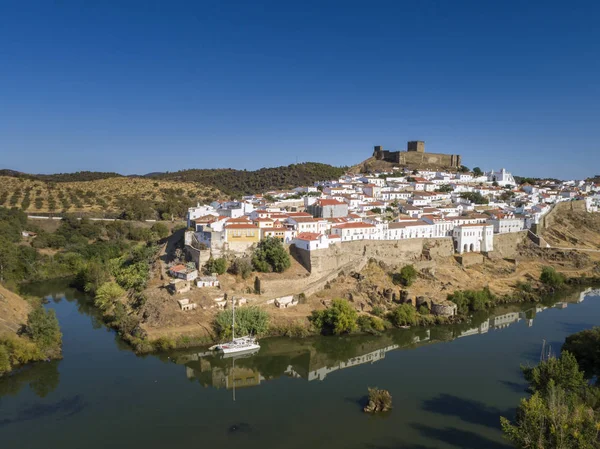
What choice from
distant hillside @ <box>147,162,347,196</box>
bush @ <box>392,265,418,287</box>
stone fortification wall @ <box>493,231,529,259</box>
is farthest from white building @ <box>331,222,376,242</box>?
distant hillside @ <box>147,162,347,196</box>

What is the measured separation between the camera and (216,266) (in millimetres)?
26500

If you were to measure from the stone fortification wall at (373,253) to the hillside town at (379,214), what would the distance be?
2.13 ft

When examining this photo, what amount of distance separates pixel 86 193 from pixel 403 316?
51.8 meters

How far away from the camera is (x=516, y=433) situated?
12.1 meters

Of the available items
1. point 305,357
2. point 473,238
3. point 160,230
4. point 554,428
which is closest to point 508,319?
point 473,238

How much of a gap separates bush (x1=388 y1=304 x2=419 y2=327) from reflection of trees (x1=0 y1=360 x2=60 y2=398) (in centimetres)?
1685

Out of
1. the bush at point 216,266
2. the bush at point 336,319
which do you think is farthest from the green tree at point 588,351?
the bush at point 216,266

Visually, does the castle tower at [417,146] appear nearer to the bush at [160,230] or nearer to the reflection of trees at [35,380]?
the bush at [160,230]

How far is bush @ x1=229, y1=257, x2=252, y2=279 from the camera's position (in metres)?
26.5

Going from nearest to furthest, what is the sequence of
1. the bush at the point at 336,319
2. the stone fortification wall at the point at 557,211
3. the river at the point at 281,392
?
the river at the point at 281,392, the bush at the point at 336,319, the stone fortification wall at the point at 557,211

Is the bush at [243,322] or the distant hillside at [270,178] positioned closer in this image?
the bush at [243,322]

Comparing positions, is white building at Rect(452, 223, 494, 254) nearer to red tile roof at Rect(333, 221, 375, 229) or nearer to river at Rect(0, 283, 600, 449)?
red tile roof at Rect(333, 221, 375, 229)

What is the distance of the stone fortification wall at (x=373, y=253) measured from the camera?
27.9 metres

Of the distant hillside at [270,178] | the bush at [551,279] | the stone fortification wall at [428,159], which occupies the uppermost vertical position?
the stone fortification wall at [428,159]
